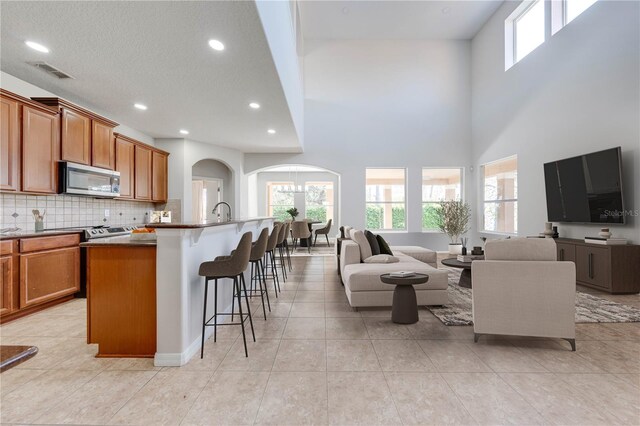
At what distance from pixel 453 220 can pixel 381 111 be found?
→ 3451 millimetres

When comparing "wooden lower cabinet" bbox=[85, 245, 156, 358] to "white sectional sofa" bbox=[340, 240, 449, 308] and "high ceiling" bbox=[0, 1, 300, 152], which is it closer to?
"high ceiling" bbox=[0, 1, 300, 152]

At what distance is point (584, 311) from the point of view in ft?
11.9

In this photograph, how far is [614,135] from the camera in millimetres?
4598

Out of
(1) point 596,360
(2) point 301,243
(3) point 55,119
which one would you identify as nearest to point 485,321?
(1) point 596,360

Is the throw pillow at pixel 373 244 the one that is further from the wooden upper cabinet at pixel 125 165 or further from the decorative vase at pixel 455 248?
the wooden upper cabinet at pixel 125 165

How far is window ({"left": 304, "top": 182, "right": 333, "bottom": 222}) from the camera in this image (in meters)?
11.9

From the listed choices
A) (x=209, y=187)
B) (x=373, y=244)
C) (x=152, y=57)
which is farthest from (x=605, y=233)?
(x=209, y=187)

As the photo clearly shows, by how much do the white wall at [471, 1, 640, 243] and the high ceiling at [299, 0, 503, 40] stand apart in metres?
0.53

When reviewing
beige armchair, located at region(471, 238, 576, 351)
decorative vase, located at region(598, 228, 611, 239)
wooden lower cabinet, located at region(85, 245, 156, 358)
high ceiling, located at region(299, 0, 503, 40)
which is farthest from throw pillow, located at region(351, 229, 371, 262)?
high ceiling, located at region(299, 0, 503, 40)

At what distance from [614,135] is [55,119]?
302 inches

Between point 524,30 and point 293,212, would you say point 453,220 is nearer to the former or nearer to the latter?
point 524,30

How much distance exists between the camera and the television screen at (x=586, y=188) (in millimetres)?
4480

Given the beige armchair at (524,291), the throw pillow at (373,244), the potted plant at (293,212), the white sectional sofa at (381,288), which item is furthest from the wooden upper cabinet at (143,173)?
the beige armchair at (524,291)

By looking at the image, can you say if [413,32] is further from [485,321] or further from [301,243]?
[485,321]
